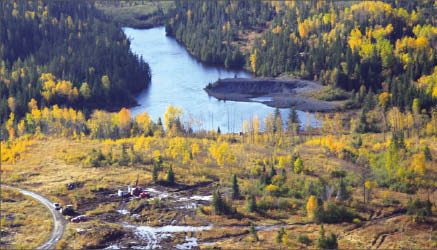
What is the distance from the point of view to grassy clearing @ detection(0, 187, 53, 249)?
270 feet

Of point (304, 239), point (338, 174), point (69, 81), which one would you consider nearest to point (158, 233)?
point (304, 239)

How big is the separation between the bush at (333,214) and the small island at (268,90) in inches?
2892

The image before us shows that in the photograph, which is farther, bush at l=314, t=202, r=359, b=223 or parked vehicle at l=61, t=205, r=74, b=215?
parked vehicle at l=61, t=205, r=74, b=215

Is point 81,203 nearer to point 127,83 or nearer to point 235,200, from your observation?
point 235,200

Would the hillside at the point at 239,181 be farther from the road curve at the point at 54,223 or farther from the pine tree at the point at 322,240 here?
the pine tree at the point at 322,240

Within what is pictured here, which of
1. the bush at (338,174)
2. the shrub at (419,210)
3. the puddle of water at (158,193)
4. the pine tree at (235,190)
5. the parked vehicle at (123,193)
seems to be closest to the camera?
the shrub at (419,210)

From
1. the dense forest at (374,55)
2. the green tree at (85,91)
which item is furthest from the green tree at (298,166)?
the green tree at (85,91)

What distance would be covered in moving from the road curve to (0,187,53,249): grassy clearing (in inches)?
24.7

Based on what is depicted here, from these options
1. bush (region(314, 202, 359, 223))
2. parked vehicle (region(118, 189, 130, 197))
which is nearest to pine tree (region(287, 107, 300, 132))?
bush (region(314, 202, 359, 223))

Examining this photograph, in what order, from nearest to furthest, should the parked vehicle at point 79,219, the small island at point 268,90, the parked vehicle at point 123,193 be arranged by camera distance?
the parked vehicle at point 79,219, the parked vehicle at point 123,193, the small island at point 268,90

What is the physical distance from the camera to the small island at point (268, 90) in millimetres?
163250

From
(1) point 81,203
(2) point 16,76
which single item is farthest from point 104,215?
(2) point 16,76

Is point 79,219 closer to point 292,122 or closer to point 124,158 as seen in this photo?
point 124,158

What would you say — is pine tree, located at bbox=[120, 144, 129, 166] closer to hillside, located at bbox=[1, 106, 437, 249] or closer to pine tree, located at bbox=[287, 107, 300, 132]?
hillside, located at bbox=[1, 106, 437, 249]
